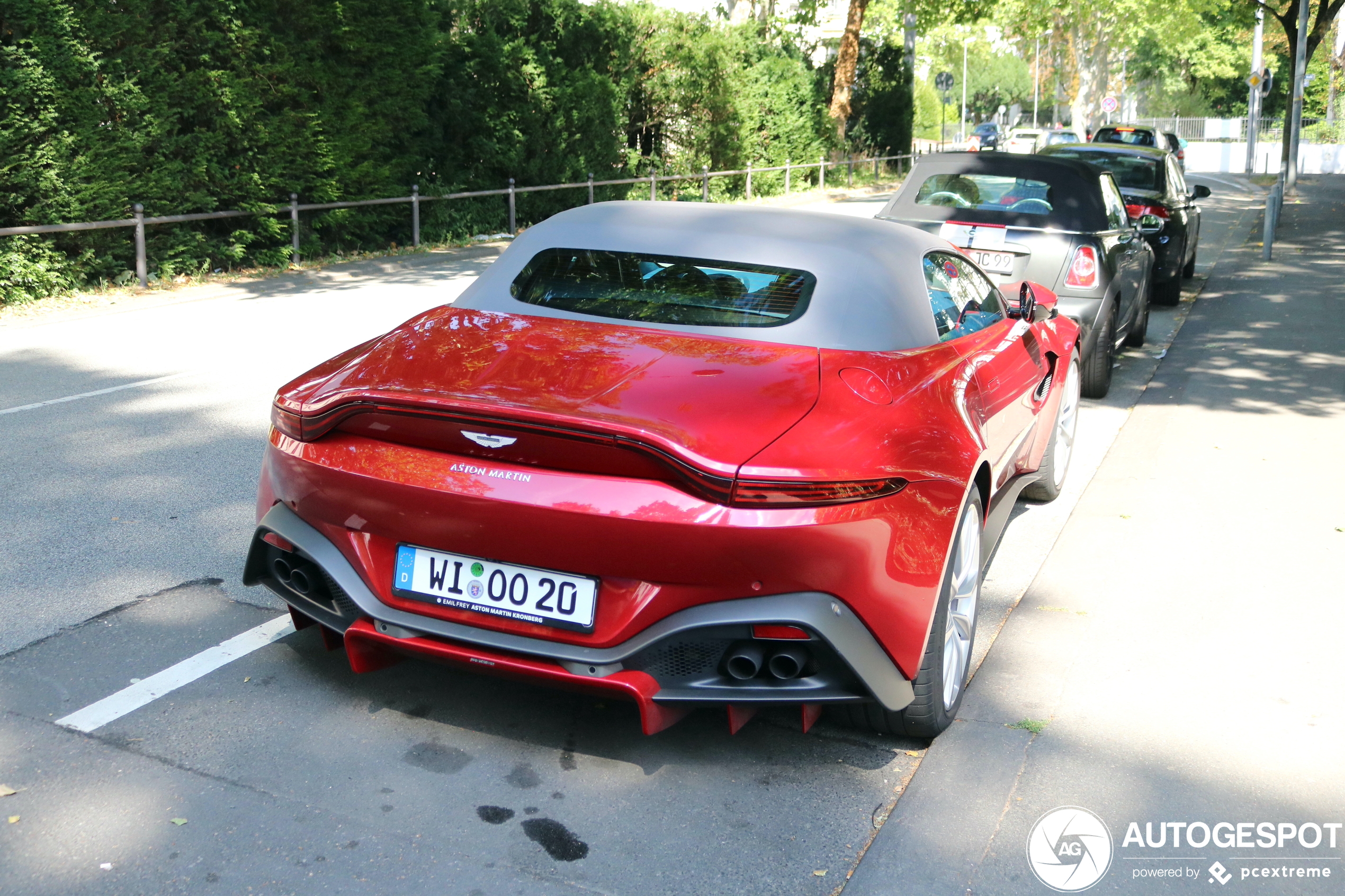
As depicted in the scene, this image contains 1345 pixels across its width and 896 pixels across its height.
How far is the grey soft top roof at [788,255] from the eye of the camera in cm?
379

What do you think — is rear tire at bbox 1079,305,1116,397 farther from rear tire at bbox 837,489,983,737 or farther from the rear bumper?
the rear bumper

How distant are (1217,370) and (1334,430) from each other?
198 centimetres

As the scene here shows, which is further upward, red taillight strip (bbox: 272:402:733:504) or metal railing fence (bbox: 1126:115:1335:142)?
metal railing fence (bbox: 1126:115:1335:142)

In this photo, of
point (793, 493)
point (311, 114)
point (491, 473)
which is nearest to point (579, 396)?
point (491, 473)

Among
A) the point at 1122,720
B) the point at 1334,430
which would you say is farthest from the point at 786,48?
the point at 1122,720

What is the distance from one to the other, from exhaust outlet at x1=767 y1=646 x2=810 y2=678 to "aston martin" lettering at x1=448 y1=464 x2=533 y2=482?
2.49 feet

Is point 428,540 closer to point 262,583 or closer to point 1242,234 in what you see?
point 262,583

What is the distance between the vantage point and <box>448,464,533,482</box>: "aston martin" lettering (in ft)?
A: 10.2

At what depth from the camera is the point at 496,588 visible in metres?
3.20

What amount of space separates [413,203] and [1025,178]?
37.2 feet

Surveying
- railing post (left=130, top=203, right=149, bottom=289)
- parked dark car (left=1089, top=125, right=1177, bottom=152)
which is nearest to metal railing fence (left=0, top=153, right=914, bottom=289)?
railing post (left=130, top=203, right=149, bottom=289)

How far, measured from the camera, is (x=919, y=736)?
3580 millimetres

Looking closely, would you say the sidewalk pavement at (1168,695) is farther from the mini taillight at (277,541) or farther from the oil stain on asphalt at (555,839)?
the mini taillight at (277,541)

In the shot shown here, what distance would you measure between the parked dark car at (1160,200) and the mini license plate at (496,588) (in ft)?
33.2
